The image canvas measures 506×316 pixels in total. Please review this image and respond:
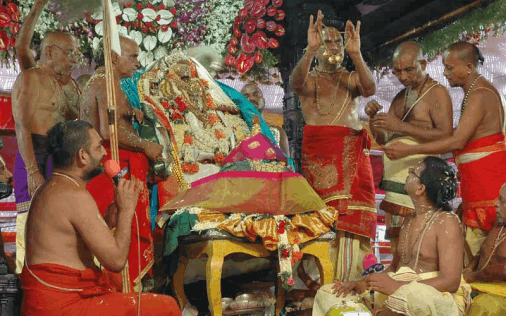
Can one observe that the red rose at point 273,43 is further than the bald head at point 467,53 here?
Yes

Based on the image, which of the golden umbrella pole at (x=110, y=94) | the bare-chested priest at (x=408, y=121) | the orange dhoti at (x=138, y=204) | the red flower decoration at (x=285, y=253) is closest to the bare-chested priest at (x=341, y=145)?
the bare-chested priest at (x=408, y=121)

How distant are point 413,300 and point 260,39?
357cm

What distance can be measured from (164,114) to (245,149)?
2.53 ft

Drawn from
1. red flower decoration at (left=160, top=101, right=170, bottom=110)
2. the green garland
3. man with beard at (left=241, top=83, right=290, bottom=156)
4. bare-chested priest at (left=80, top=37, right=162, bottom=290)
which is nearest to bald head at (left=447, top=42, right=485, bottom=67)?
the green garland

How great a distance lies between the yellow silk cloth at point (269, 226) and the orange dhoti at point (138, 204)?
0.43 metres

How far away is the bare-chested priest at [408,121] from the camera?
15.9 ft

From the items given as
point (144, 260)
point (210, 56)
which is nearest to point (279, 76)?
point (210, 56)

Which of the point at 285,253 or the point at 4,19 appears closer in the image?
the point at 285,253

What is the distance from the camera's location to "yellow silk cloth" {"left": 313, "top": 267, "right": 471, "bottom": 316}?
3.44 m

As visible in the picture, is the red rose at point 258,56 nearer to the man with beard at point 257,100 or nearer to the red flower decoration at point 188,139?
the man with beard at point 257,100

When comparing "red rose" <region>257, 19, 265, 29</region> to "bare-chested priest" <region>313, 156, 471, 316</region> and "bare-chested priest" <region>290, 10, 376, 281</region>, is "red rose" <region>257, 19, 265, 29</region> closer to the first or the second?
"bare-chested priest" <region>290, 10, 376, 281</region>

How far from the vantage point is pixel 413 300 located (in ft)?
11.3

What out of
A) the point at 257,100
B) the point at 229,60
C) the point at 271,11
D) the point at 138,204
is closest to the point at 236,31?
the point at 229,60

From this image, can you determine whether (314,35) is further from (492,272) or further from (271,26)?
(492,272)
